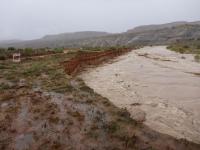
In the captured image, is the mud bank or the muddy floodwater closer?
the muddy floodwater

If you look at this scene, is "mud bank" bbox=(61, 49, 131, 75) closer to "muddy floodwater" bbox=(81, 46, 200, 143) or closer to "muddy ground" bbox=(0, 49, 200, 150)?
"muddy floodwater" bbox=(81, 46, 200, 143)

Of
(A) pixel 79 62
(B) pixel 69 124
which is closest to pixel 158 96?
(B) pixel 69 124

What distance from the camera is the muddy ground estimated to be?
5.79m

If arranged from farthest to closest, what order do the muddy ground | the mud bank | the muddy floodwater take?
the mud bank → the muddy floodwater → the muddy ground

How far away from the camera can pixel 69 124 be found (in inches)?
276

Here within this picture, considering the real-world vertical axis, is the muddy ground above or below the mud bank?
below

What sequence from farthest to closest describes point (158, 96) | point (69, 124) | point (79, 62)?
point (79, 62)
point (158, 96)
point (69, 124)

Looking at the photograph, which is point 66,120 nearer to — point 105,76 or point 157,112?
point 157,112

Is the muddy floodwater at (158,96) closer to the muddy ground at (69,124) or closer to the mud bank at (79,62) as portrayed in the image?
the muddy ground at (69,124)

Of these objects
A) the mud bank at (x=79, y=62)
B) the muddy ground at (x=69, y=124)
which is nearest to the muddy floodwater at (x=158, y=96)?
the muddy ground at (x=69, y=124)

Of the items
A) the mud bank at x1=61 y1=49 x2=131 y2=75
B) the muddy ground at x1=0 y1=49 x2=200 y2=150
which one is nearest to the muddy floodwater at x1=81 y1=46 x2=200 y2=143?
the muddy ground at x1=0 y1=49 x2=200 y2=150

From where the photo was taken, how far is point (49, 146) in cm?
571

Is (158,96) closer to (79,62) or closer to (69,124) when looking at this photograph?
(69,124)

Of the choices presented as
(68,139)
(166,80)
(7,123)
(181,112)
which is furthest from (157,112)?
(166,80)
